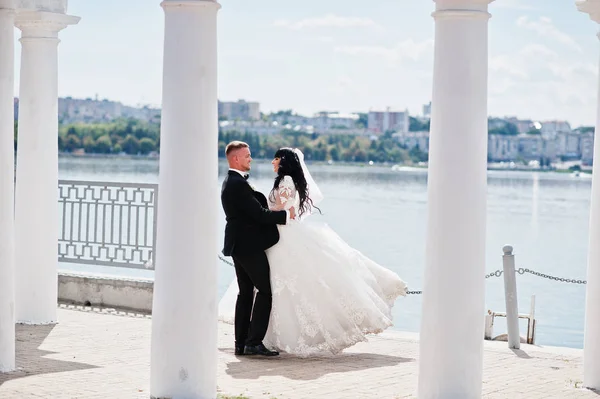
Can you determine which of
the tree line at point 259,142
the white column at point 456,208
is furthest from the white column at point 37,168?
the tree line at point 259,142

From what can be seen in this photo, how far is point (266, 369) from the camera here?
370 inches

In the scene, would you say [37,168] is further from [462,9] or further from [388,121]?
[388,121]

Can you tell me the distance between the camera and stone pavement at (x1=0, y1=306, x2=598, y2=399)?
330 inches

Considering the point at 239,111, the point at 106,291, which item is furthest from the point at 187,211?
the point at 239,111

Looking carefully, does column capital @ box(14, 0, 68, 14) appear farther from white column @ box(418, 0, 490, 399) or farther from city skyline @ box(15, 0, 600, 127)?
city skyline @ box(15, 0, 600, 127)

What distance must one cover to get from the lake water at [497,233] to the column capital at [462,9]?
4.71 metres

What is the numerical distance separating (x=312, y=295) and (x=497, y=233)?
46569 millimetres

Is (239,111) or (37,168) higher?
(239,111)

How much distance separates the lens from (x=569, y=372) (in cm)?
965

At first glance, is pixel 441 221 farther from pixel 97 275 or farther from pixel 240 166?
pixel 97 275

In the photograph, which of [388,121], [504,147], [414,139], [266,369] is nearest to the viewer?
[266,369]

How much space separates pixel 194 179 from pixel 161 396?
1.57 m

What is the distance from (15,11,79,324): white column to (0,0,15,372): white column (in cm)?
275

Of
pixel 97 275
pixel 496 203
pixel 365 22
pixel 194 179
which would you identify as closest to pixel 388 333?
pixel 97 275
